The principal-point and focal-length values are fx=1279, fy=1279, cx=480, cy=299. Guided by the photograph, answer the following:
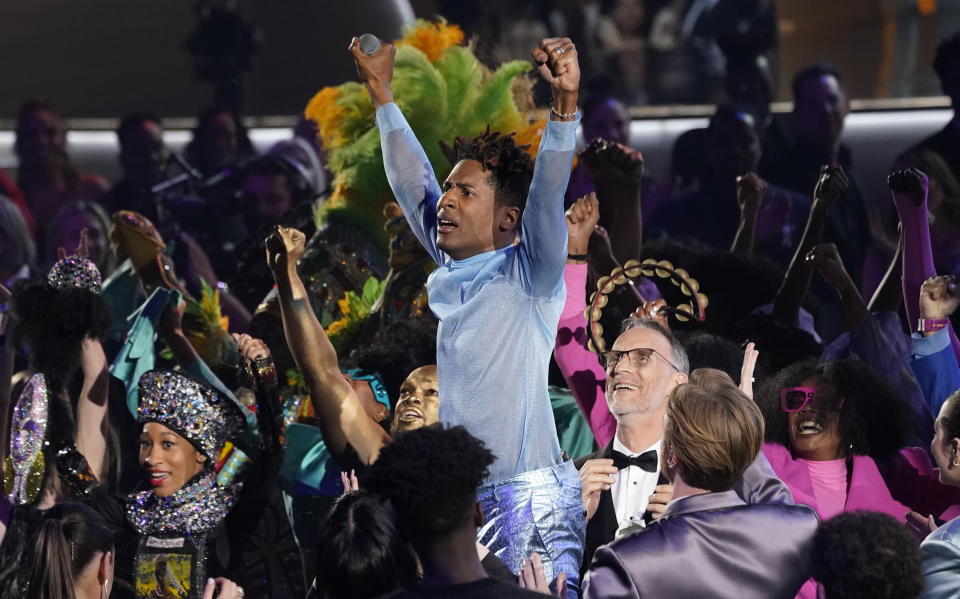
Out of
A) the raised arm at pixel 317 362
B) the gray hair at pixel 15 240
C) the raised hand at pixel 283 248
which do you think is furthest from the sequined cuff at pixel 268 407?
the gray hair at pixel 15 240

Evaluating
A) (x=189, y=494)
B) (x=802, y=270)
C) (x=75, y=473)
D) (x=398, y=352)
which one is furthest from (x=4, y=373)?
(x=802, y=270)

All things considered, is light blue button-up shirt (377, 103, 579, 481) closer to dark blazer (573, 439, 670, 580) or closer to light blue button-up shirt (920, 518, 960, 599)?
dark blazer (573, 439, 670, 580)

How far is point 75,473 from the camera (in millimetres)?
3863

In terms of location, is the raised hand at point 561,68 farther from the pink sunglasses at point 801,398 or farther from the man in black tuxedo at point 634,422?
the pink sunglasses at point 801,398

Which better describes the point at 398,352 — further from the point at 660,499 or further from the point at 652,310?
the point at 660,499

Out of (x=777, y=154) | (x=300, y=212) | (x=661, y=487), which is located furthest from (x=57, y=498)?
(x=777, y=154)

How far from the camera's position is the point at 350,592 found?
2.52 meters

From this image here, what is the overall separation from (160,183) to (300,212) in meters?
1.82

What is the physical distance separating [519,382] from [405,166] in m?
0.66

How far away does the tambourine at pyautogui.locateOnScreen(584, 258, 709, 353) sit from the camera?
139 inches

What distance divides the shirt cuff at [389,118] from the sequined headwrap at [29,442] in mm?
1554

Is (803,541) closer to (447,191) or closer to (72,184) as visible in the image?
(447,191)

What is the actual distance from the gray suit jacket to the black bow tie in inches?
20.4

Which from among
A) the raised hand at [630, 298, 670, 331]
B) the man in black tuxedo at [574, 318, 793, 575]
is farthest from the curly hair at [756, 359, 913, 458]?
the man in black tuxedo at [574, 318, 793, 575]
